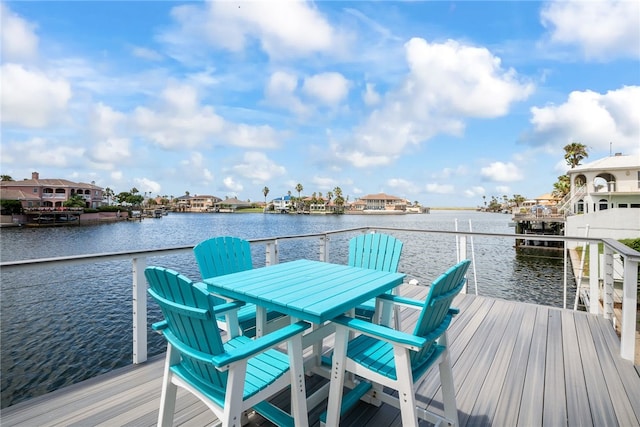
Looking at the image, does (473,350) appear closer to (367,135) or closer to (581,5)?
(581,5)

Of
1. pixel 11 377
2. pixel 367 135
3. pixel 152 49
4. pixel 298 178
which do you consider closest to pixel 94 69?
pixel 152 49

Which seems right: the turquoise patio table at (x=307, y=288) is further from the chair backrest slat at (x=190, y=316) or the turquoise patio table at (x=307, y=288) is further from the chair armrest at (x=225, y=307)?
the chair backrest slat at (x=190, y=316)

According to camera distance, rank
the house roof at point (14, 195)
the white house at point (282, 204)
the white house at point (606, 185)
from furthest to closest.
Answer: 1. the white house at point (282, 204)
2. the house roof at point (14, 195)
3. the white house at point (606, 185)

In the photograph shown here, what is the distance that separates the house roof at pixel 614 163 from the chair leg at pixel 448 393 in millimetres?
26356

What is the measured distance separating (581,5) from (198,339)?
324 inches

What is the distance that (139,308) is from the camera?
229 cm

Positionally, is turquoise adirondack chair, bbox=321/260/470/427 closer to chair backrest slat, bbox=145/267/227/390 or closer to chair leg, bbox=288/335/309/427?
chair leg, bbox=288/335/309/427

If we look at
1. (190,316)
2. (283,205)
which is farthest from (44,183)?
(190,316)

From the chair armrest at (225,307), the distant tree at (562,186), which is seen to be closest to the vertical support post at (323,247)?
the chair armrest at (225,307)

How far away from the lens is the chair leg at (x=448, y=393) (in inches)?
63.2

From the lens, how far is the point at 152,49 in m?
13.5

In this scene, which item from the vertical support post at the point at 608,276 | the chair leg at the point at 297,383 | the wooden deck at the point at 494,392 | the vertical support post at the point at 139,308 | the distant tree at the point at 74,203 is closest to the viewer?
the chair leg at the point at 297,383

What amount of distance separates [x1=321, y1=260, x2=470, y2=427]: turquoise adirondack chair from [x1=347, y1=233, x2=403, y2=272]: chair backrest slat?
35.7 inches

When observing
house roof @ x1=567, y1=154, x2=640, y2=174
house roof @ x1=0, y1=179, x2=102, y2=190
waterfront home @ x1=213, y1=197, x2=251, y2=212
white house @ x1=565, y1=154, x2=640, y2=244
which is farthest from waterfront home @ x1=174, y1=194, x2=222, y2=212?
house roof @ x1=567, y1=154, x2=640, y2=174
